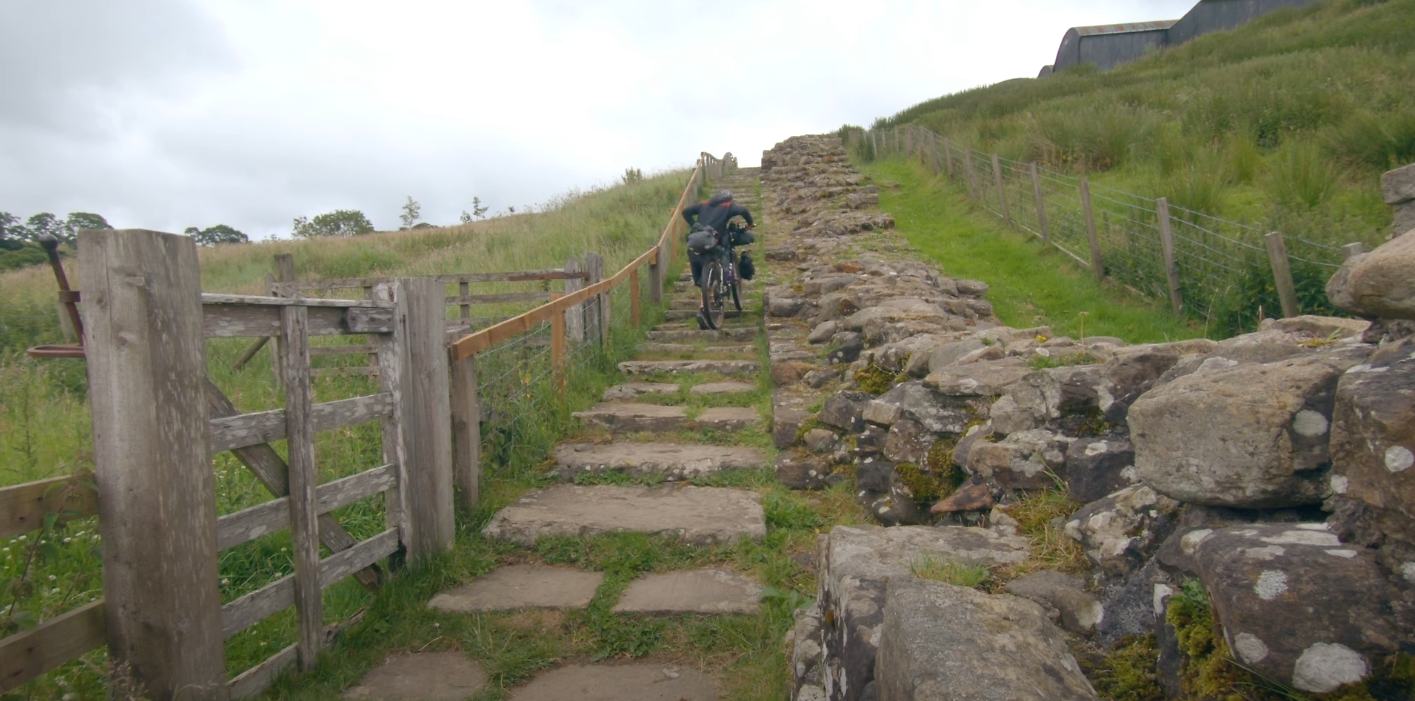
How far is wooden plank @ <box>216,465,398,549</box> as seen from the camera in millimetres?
2938

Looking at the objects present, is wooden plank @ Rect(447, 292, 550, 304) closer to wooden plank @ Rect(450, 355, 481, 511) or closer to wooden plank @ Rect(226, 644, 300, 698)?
wooden plank @ Rect(450, 355, 481, 511)

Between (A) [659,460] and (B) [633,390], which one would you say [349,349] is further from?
(B) [633,390]

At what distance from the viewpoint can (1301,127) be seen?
11.5m

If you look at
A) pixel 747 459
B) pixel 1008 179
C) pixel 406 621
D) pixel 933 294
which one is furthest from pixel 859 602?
pixel 1008 179

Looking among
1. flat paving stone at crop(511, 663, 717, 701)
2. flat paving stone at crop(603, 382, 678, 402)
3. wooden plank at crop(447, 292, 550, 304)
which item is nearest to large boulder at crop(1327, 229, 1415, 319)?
flat paving stone at crop(511, 663, 717, 701)

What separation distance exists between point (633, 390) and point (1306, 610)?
5.92 m

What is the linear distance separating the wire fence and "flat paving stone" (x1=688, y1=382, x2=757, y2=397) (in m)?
3.71

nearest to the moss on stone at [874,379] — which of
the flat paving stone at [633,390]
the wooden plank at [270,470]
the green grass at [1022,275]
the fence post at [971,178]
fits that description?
the green grass at [1022,275]

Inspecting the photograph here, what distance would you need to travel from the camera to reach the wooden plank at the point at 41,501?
2398 mm

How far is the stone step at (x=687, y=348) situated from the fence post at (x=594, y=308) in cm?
54

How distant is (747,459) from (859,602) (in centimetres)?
324

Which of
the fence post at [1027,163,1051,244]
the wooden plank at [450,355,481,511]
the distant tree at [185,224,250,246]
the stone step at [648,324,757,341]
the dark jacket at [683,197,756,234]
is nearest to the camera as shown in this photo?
the wooden plank at [450,355,481,511]

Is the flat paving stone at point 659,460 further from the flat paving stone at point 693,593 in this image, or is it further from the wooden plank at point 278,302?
the wooden plank at point 278,302

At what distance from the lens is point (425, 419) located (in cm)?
410
